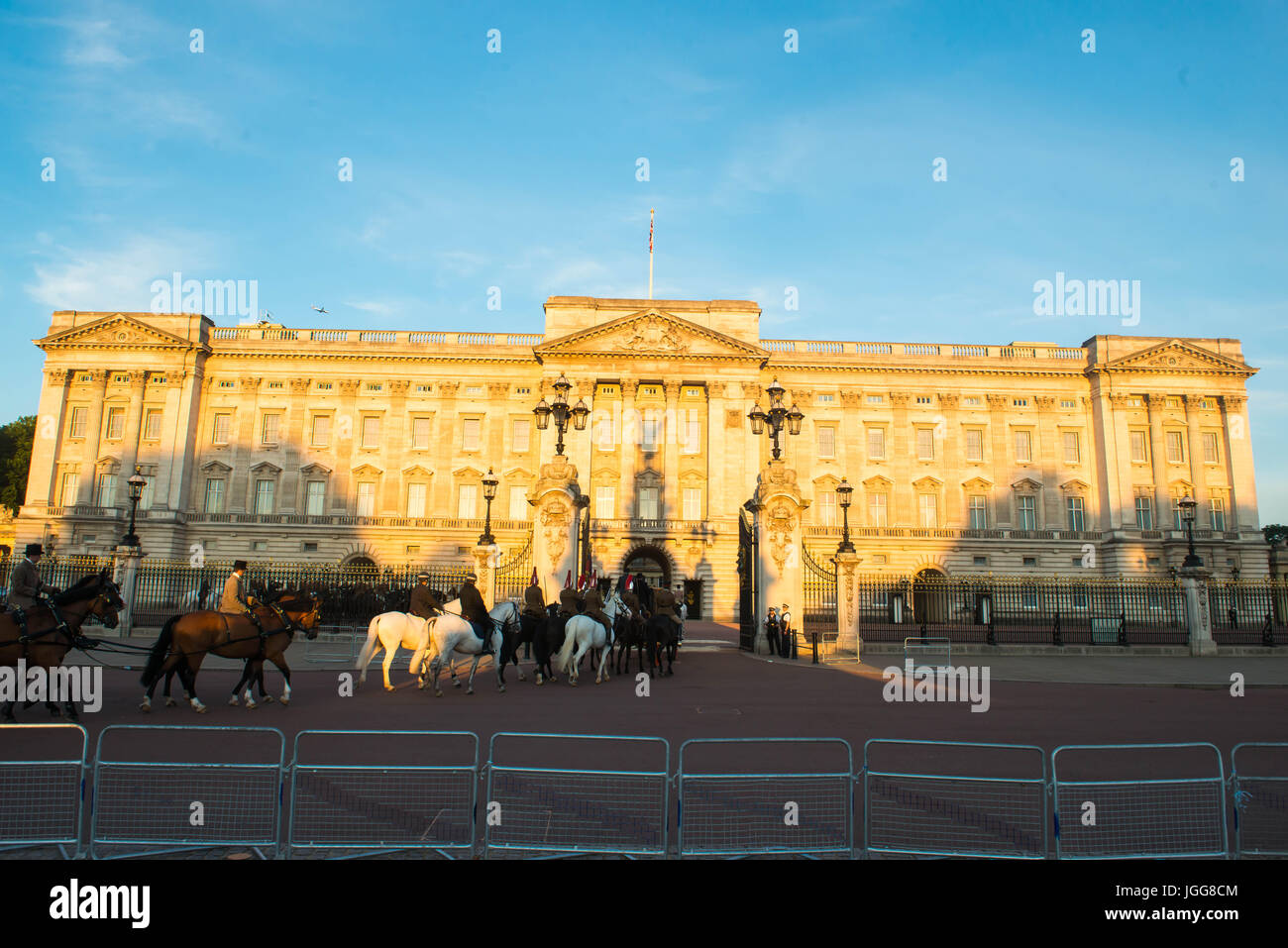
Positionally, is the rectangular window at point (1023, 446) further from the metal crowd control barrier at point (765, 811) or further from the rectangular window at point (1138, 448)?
the metal crowd control barrier at point (765, 811)

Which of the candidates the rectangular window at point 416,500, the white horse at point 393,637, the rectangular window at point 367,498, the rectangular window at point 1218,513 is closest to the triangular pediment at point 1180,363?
the rectangular window at point 1218,513

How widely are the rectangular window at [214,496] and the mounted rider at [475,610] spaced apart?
44100mm

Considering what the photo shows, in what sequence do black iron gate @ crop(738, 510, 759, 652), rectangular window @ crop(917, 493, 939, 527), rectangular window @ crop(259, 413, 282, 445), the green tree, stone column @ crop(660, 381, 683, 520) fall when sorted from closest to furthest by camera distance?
black iron gate @ crop(738, 510, 759, 652) → stone column @ crop(660, 381, 683, 520) → rectangular window @ crop(917, 493, 939, 527) → rectangular window @ crop(259, 413, 282, 445) → the green tree

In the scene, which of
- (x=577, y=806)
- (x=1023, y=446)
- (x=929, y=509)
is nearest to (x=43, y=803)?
(x=577, y=806)

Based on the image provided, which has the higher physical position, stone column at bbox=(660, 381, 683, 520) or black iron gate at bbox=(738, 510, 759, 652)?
stone column at bbox=(660, 381, 683, 520)

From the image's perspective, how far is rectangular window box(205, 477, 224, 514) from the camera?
51594mm

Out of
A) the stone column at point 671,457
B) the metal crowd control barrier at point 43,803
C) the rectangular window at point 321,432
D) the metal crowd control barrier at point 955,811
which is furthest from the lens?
the rectangular window at point 321,432

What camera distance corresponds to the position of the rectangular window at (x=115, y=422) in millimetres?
51656

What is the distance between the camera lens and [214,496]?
5166 cm

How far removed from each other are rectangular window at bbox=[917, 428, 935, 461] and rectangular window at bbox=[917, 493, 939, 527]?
266cm

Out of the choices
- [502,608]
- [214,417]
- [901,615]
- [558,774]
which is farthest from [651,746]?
[214,417]

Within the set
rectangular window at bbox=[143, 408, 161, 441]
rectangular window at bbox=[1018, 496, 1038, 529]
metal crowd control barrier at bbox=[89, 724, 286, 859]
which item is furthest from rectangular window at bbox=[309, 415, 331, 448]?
metal crowd control barrier at bbox=[89, 724, 286, 859]

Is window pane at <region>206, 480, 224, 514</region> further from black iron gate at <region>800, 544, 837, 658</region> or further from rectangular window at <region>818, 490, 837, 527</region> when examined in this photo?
black iron gate at <region>800, 544, 837, 658</region>
